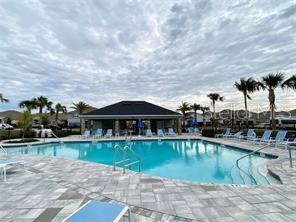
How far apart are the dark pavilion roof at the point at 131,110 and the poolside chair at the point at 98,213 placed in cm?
1862

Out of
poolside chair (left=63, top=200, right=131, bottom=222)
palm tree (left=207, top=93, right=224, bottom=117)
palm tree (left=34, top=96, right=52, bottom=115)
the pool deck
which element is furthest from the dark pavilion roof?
poolside chair (left=63, top=200, right=131, bottom=222)

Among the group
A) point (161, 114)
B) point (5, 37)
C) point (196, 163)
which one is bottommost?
point (196, 163)

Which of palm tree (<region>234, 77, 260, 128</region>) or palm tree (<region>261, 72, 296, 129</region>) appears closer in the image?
palm tree (<region>261, 72, 296, 129</region>)

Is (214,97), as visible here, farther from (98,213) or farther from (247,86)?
(98,213)

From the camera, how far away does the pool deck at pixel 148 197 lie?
311 centimetres

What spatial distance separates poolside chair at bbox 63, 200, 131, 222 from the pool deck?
32.7 inches

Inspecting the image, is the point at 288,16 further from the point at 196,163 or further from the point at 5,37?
the point at 5,37

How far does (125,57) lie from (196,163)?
959 centimetres

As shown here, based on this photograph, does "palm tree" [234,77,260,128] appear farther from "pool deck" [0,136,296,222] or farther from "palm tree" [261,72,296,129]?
"pool deck" [0,136,296,222]

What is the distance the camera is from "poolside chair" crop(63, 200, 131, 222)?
7.05 ft

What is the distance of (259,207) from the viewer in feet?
10.9

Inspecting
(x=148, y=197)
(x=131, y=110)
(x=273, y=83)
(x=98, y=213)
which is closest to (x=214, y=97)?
(x=273, y=83)

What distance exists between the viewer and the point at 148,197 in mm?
3906

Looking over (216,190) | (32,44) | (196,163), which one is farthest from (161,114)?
(216,190)
